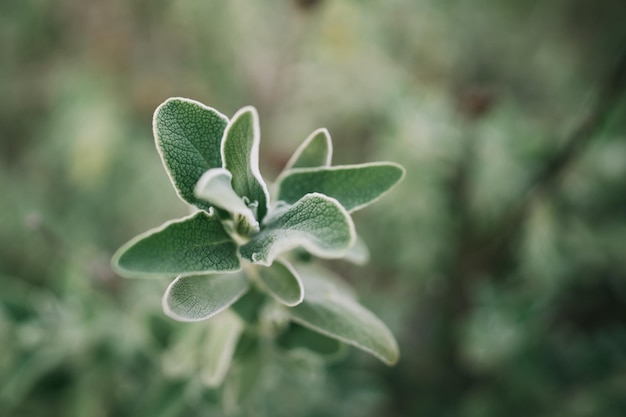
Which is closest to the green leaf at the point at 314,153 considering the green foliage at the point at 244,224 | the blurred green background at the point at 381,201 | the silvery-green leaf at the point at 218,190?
the green foliage at the point at 244,224

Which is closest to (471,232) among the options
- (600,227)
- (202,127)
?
(600,227)

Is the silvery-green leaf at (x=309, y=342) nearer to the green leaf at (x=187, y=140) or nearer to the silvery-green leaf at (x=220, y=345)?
the silvery-green leaf at (x=220, y=345)

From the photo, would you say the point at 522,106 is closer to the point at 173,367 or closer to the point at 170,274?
the point at 173,367

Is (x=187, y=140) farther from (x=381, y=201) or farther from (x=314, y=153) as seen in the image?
(x=381, y=201)

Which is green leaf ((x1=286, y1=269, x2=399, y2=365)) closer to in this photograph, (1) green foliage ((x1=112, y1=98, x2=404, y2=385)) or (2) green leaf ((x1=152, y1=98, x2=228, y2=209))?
(1) green foliage ((x1=112, y1=98, x2=404, y2=385))

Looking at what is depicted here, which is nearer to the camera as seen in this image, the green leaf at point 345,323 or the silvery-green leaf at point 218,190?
the silvery-green leaf at point 218,190

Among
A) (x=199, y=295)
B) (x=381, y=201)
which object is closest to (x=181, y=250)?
(x=199, y=295)
